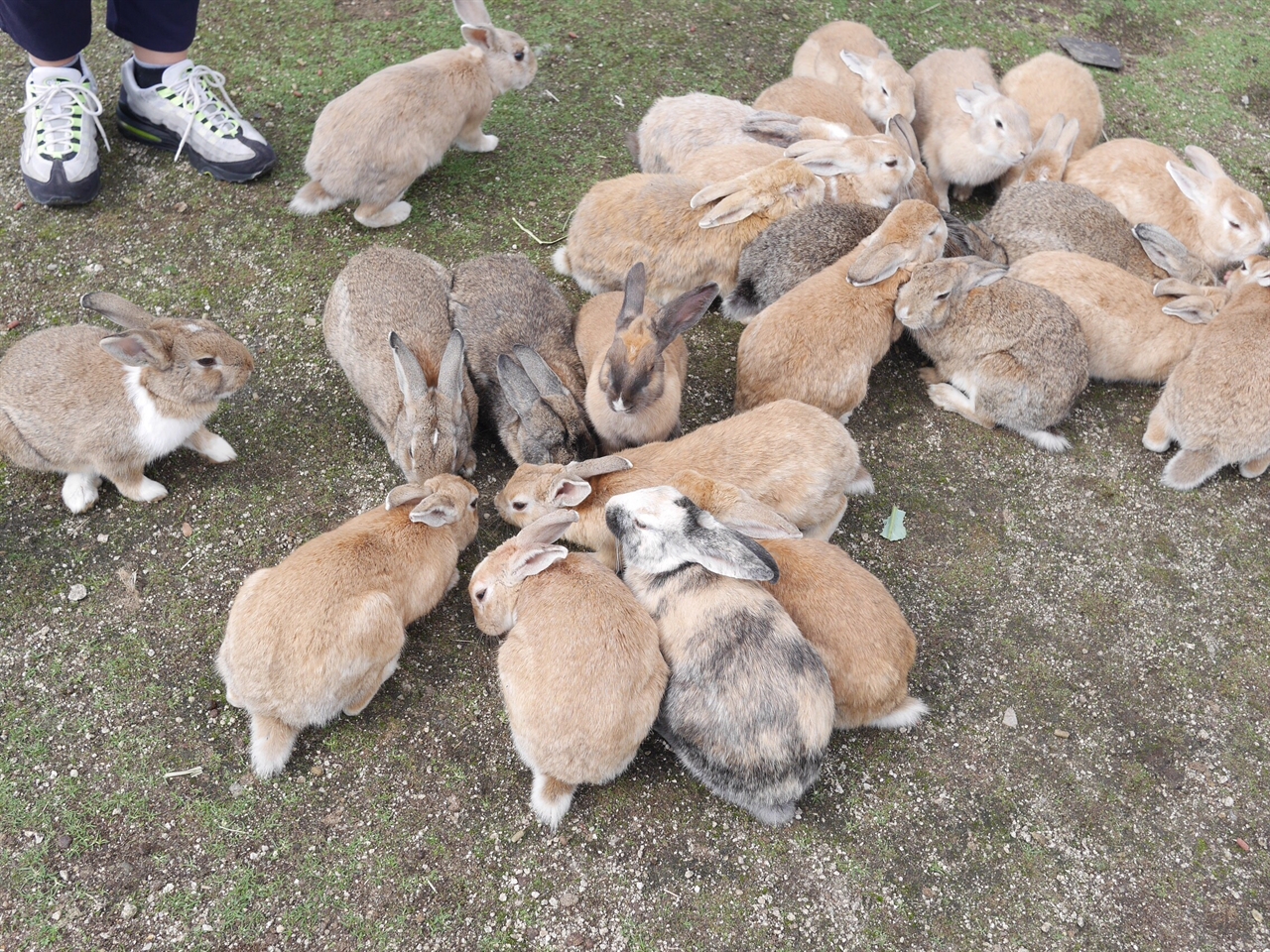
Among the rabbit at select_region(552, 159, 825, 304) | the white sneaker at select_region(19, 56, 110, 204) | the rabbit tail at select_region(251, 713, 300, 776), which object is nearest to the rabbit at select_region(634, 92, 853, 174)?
the rabbit at select_region(552, 159, 825, 304)

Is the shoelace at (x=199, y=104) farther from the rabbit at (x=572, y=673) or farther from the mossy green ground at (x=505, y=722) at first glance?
the rabbit at (x=572, y=673)

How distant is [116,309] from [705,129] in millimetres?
3207

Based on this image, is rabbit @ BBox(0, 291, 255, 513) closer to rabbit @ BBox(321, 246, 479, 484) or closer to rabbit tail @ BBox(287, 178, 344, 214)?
rabbit @ BBox(321, 246, 479, 484)

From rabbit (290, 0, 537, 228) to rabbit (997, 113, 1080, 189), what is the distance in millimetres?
3116

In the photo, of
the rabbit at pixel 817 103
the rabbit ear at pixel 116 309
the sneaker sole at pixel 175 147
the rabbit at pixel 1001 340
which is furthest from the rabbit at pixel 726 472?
the sneaker sole at pixel 175 147

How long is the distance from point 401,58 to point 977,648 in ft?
15.9

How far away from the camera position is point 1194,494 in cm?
433

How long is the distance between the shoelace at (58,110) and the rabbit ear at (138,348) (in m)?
1.97

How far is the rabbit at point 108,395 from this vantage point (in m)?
3.59

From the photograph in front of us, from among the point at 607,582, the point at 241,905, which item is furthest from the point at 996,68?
the point at 241,905

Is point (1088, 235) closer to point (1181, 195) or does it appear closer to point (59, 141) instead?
point (1181, 195)

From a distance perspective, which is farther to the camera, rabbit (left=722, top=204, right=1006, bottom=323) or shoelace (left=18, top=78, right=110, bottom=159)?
shoelace (left=18, top=78, right=110, bottom=159)

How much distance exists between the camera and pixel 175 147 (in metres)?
5.26

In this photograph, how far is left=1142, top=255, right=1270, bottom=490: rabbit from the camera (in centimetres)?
418
